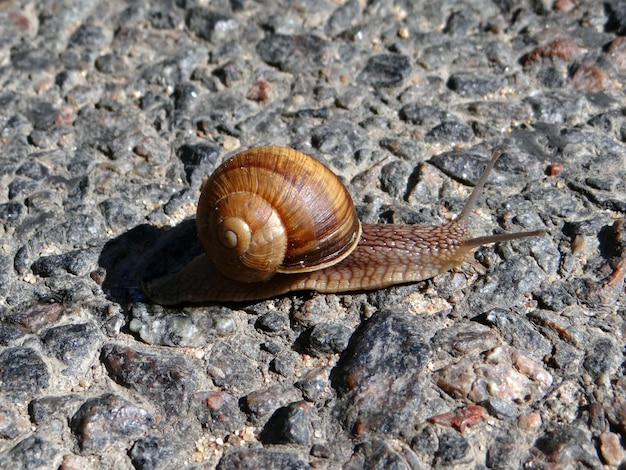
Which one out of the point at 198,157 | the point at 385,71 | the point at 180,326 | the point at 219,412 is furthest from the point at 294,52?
the point at 219,412

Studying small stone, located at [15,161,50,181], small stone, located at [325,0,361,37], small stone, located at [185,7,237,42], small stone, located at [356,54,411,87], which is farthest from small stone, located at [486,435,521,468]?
small stone, located at [185,7,237,42]

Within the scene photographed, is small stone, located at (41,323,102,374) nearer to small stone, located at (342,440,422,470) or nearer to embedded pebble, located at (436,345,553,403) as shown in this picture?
small stone, located at (342,440,422,470)

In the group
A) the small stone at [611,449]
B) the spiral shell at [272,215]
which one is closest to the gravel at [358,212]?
the small stone at [611,449]

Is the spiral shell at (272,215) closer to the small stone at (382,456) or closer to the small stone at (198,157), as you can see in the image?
the small stone at (198,157)

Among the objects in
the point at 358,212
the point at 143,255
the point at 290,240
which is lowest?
the point at 143,255

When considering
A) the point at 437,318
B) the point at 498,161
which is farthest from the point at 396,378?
the point at 498,161

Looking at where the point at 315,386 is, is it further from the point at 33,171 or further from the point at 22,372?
the point at 33,171
